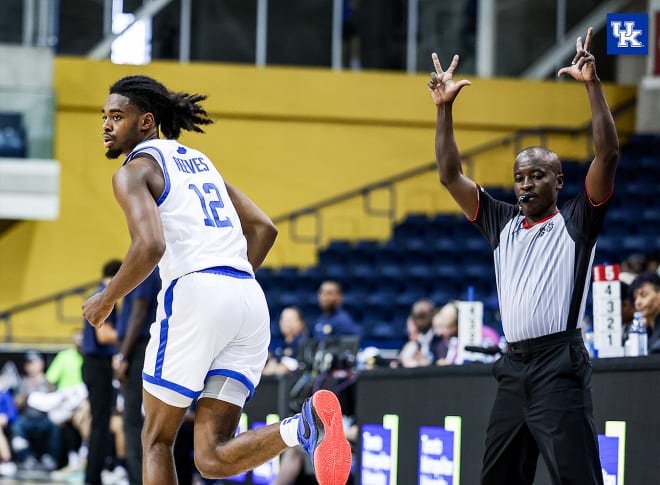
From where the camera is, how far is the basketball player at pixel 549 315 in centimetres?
420

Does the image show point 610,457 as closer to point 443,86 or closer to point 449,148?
point 449,148

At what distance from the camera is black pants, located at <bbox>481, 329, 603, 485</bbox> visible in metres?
4.18

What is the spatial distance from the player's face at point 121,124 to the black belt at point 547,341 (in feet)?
5.53

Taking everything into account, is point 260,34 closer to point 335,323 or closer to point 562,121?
point 562,121

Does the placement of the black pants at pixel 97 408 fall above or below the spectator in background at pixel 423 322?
below

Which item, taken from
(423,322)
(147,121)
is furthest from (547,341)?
(423,322)

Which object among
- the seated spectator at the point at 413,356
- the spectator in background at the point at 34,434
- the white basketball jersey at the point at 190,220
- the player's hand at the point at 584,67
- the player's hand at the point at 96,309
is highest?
the player's hand at the point at 584,67

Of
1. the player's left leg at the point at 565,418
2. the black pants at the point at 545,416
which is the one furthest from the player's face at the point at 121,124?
the player's left leg at the point at 565,418

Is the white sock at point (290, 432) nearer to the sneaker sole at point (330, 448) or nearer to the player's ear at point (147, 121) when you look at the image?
the sneaker sole at point (330, 448)

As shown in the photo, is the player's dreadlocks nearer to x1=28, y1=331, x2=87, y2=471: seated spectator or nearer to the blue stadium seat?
x1=28, y1=331, x2=87, y2=471: seated spectator

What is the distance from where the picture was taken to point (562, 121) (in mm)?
16922

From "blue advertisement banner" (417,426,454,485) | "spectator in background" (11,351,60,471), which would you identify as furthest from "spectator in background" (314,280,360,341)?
"blue advertisement banner" (417,426,454,485)

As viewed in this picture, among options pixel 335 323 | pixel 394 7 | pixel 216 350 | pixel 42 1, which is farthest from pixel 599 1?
pixel 216 350

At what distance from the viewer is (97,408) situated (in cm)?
895
